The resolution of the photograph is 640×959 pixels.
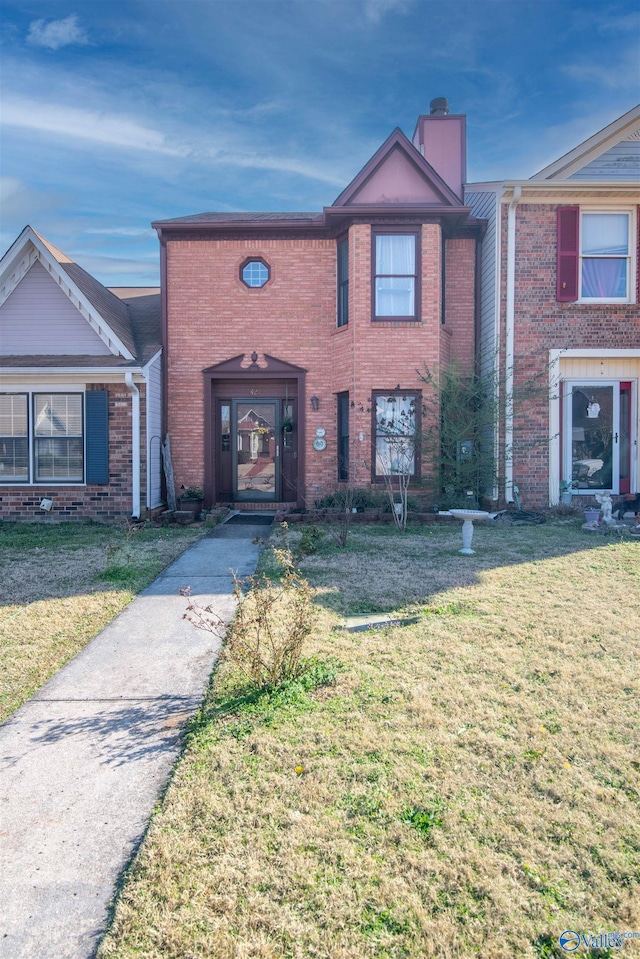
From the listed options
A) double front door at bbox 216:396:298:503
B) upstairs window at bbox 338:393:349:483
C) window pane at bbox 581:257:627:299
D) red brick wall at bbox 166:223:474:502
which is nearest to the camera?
window pane at bbox 581:257:627:299

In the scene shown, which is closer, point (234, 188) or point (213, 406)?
point (213, 406)

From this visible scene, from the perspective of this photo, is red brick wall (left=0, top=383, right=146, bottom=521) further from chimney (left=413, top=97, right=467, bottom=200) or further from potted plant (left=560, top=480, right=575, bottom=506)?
chimney (left=413, top=97, right=467, bottom=200)

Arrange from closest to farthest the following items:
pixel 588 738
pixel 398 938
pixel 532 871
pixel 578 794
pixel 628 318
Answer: pixel 398 938, pixel 532 871, pixel 578 794, pixel 588 738, pixel 628 318

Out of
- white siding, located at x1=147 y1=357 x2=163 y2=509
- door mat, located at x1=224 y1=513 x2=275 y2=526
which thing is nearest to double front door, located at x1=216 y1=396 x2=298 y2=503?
door mat, located at x1=224 y1=513 x2=275 y2=526

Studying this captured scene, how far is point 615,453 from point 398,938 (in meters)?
11.8

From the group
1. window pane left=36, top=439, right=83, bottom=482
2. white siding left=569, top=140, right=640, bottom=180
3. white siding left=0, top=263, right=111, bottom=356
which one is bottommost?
window pane left=36, top=439, right=83, bottom=482

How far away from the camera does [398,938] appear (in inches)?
78.4

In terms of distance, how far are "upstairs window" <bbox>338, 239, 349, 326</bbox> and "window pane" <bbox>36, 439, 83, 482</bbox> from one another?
5.97 metres

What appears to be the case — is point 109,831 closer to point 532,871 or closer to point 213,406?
point 532,871

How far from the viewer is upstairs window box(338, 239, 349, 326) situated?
39.8ft

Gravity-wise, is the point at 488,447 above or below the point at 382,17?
below

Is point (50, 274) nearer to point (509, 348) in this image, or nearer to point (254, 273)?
point (254, 273)

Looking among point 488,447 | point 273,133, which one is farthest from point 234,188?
point 488,447

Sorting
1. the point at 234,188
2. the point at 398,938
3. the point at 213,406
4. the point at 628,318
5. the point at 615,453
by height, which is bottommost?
the point at 398,938
